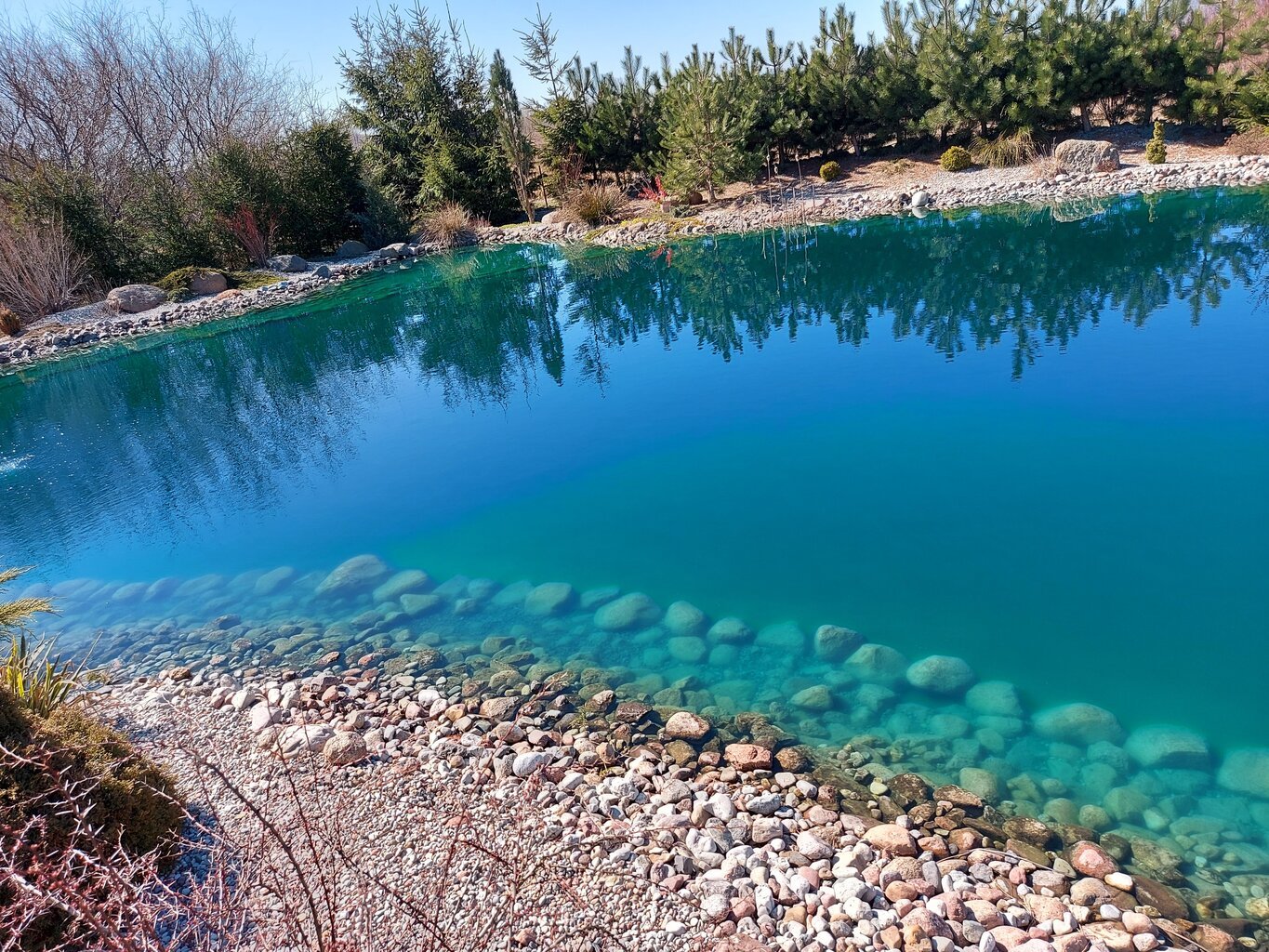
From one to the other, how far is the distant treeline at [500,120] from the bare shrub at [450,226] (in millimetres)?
548

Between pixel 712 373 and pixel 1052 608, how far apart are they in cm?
604

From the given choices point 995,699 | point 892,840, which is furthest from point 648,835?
point 995,699

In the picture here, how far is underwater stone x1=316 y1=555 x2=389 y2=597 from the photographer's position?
6336 mm

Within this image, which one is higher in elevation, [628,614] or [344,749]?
[344,749]

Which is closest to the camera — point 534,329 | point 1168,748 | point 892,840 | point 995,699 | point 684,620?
point 892,840

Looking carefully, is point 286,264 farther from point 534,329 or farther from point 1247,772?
point 1247,772

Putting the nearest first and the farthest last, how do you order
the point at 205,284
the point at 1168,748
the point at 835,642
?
the point at 1168,748, the point at 835,642, the point at 205,284

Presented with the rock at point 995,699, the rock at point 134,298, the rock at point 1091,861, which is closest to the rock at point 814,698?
the rock at point 995,699

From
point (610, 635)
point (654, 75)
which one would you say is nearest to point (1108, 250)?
point (610, 635)

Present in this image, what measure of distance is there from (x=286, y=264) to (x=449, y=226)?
4.89 metres

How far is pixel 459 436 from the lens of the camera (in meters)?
9.49

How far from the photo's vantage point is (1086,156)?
17422mm

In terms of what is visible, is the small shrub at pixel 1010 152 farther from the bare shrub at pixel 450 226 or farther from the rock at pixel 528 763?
the rock at pixel 528 763

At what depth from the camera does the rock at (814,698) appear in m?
4.38
